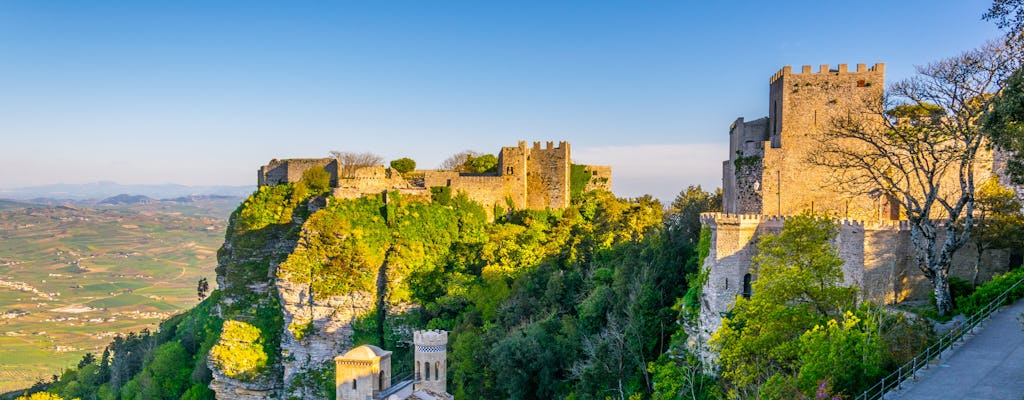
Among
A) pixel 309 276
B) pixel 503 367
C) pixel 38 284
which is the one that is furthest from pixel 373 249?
pixel 38 284

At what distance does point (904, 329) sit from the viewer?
1638cm

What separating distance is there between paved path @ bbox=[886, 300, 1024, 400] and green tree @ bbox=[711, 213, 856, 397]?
269 centimetres

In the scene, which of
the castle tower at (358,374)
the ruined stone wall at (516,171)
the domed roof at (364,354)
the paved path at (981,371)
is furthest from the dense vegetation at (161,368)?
the paved path at (981,371)

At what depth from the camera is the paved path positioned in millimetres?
13539

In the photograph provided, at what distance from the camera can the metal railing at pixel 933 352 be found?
46.9ft

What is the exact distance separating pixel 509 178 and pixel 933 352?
29062 mm

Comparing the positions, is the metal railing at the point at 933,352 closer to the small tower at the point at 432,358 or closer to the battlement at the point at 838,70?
the battlement at the point at 838,70

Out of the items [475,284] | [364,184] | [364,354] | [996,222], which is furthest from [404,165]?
[996,222]

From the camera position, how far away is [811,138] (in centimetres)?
2275

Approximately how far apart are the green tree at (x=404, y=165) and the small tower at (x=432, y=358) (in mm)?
17967

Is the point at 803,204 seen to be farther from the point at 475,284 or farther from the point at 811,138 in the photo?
the point at 475,284

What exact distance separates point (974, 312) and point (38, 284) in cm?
16257

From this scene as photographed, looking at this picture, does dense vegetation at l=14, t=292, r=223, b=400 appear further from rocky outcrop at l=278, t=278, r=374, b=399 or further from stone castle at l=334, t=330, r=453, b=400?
stone castle at l=334, t=330, r=453, b=400

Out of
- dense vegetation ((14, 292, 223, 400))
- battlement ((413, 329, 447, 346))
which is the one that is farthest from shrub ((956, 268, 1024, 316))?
dense vegetation ((14, 292, 223, 400))
